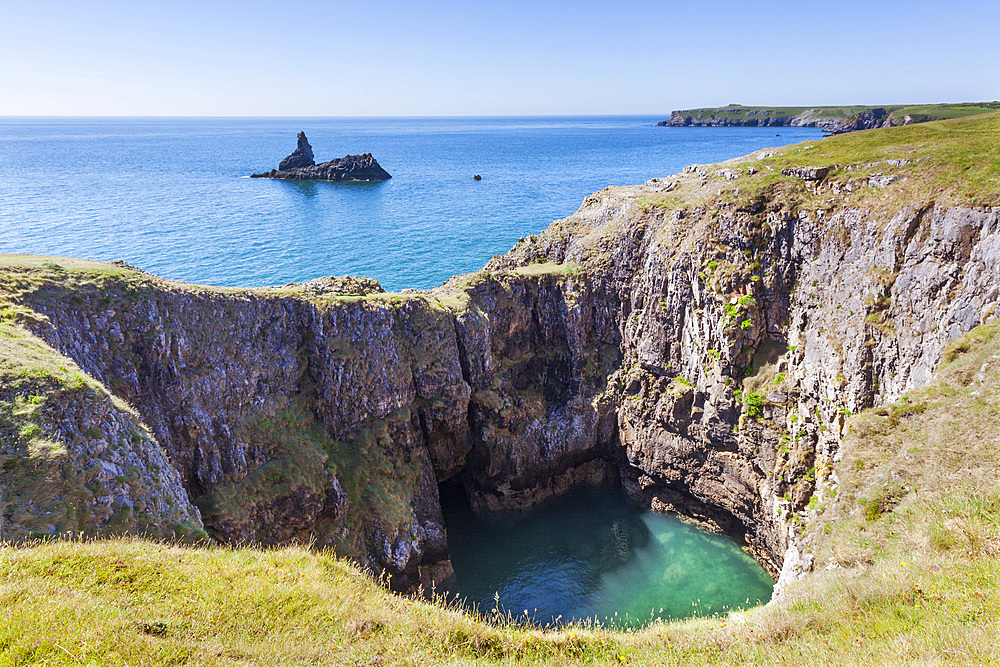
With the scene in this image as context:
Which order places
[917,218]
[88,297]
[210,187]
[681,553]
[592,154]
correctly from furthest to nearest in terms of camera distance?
[592,154] < [210,187] < [681,553] < [917,218] < [88,297]

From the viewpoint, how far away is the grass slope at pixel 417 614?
367 inches

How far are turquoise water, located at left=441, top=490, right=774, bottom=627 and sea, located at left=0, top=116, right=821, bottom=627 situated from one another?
99 mm

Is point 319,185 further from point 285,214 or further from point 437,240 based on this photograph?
point 437,240

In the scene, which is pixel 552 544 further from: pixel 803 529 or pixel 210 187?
pixel 210 187

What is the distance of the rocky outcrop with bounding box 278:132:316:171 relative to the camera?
134 metres

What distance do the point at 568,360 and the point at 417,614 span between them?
28.0m

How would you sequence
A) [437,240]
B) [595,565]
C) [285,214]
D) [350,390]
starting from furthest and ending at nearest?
[285,214], [437,240], [595,565], [350,390]

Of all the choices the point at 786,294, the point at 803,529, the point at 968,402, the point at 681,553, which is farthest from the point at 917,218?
the point at 681,553

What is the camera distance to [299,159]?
136 m

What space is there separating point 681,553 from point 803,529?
27.6 feet

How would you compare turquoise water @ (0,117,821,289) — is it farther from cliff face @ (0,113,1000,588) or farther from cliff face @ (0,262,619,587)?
cliff face @ (0,113,1000,588)

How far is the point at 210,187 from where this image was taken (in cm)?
10906

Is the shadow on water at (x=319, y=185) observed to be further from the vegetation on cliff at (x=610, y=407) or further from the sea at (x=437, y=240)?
the vegetation on cliff at (x=610, y=407)

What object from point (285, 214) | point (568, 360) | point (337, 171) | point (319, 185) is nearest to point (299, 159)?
point (337, 171)
